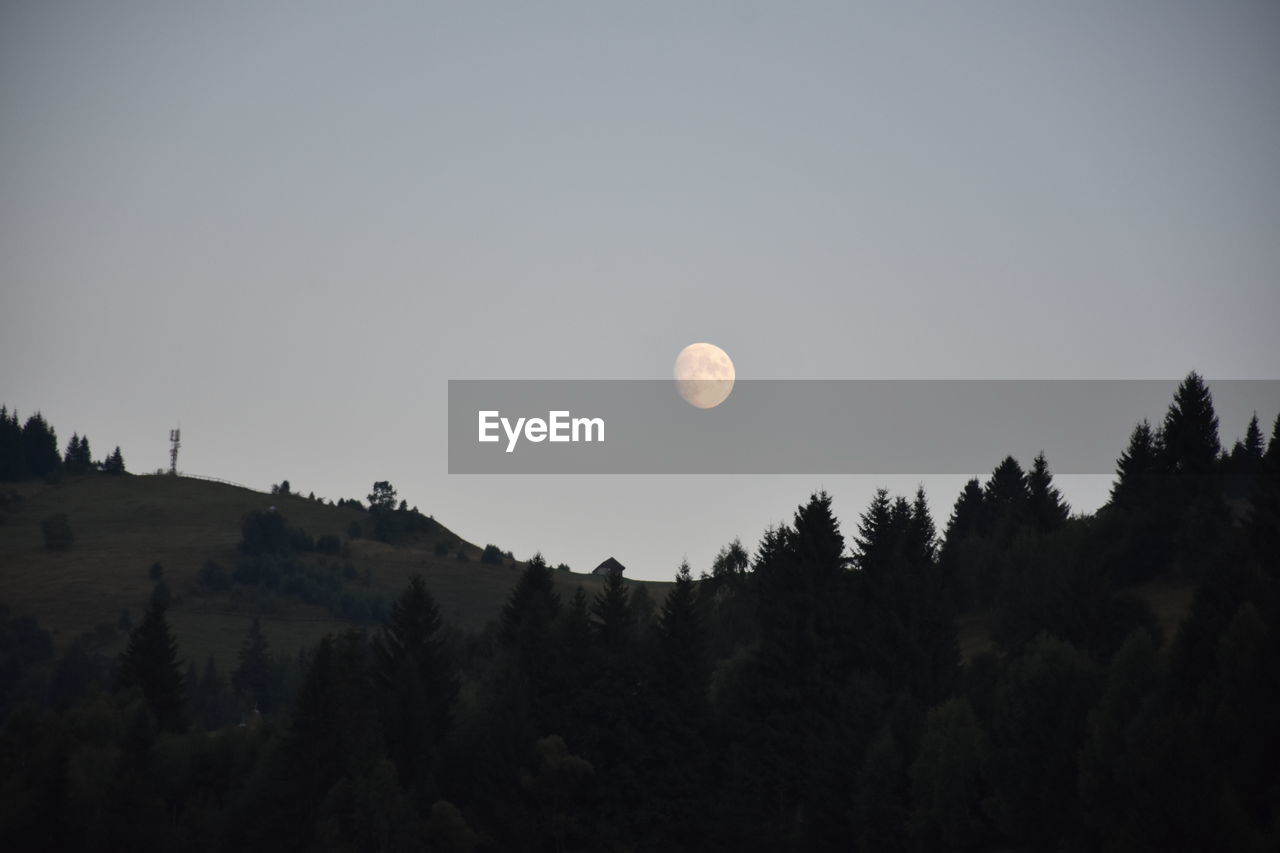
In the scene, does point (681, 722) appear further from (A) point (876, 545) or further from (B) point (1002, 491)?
(B) point (1002, 491)

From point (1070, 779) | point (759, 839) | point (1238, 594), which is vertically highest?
point (1238, 594)

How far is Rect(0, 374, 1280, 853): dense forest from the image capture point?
68312 millimetres

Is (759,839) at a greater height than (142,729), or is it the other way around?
(142,729)

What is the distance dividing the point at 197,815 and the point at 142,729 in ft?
27.0

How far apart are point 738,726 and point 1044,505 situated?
166 ft

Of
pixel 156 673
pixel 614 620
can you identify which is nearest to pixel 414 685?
pixel 614 620

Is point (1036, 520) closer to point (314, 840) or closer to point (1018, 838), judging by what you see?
point (1018, 838)

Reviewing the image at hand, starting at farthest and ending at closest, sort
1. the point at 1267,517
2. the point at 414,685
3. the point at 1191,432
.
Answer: the point at 1191,432 < the point at 414,685 < the point at 1267,517

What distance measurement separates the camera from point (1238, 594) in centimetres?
6931

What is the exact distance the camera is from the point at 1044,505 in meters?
128

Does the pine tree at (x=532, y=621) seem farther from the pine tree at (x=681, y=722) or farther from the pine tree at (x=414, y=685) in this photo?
the pine tree at (x=681, y=722)

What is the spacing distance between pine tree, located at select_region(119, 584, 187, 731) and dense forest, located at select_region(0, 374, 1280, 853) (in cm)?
16

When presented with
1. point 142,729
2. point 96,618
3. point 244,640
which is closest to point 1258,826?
point 142,729

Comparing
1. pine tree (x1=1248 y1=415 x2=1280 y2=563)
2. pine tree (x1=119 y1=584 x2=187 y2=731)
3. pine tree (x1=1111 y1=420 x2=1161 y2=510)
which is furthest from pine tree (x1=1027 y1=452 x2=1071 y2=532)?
pine tree (x1=119 y1=584 x2=187 y2=731)
